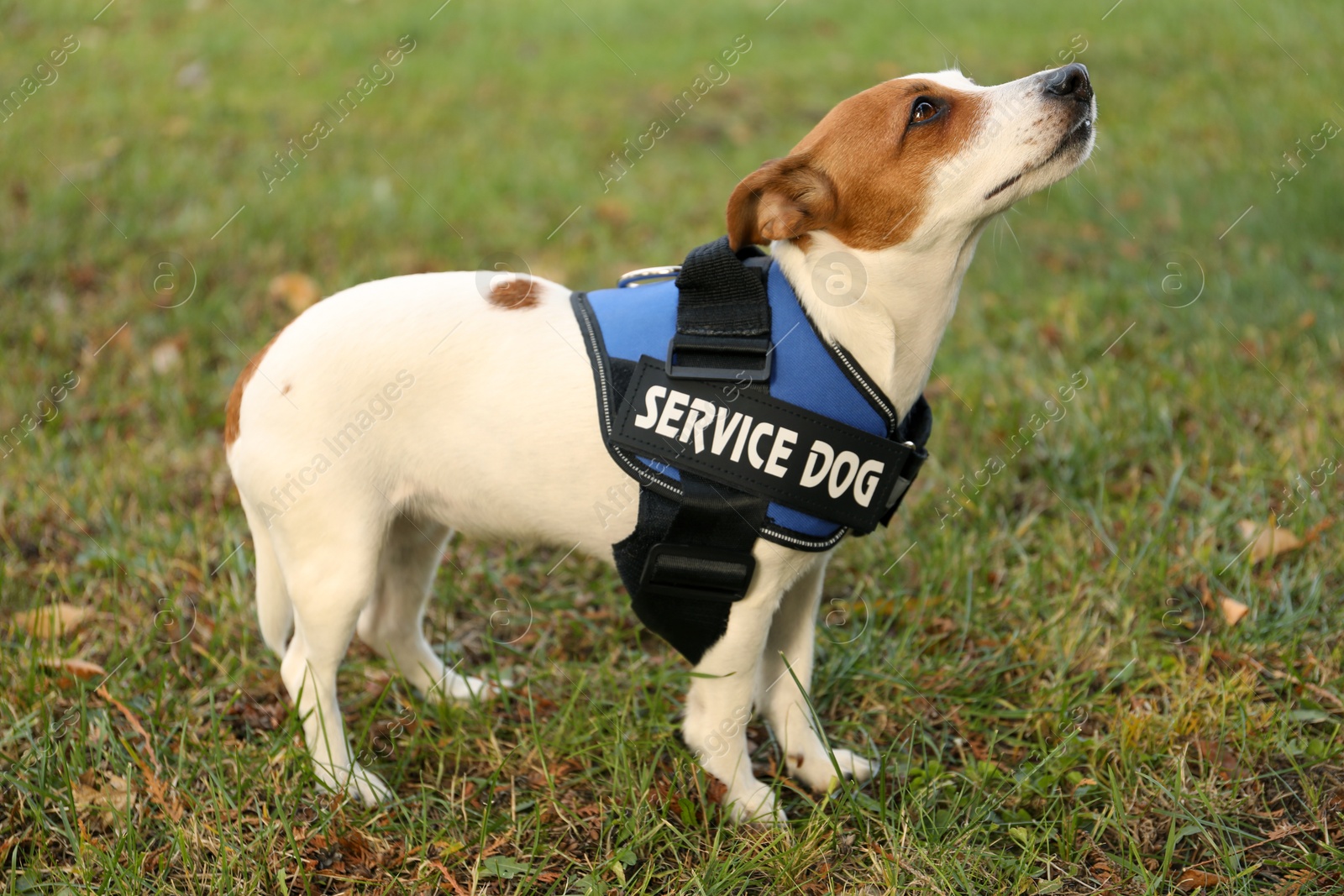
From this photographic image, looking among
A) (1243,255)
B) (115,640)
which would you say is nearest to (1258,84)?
(1243,255)

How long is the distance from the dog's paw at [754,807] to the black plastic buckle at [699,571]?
500mm

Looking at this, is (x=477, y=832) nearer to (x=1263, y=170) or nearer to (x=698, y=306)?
(x=698, y=306)

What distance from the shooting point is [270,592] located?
262 centimetres

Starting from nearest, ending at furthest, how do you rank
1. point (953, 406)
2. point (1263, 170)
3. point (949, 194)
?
point (949, 194)
point (953, 406)
point (1263, 170)

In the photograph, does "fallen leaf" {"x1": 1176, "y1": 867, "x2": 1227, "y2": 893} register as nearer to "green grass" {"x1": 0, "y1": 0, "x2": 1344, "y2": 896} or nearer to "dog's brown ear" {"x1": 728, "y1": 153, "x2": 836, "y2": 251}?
"green grass" {"x1": 0, "y1": 0, "x2": 1344, "y2": 896}

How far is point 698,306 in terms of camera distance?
85.7 inches

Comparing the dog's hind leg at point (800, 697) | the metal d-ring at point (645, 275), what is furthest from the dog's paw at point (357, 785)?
the metal d-ring at point (645, 275)

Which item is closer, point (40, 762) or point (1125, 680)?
point (40, 762)

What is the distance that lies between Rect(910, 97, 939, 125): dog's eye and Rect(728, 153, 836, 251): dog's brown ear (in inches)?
8.1

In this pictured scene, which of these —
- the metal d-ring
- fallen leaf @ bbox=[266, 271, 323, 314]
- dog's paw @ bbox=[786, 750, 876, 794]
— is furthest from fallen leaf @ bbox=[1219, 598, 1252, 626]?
fallen leaf @ bbox=[266, 271, 323, 314]

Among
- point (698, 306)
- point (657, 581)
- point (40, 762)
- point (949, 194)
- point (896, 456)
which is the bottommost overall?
point (40, 762)

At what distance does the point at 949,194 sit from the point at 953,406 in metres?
1.97

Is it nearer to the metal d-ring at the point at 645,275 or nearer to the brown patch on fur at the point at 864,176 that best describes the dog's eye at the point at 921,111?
the brown patch on fur at the point at 864,176

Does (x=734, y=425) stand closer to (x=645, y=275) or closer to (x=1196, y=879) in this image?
(x=645, y=275)
